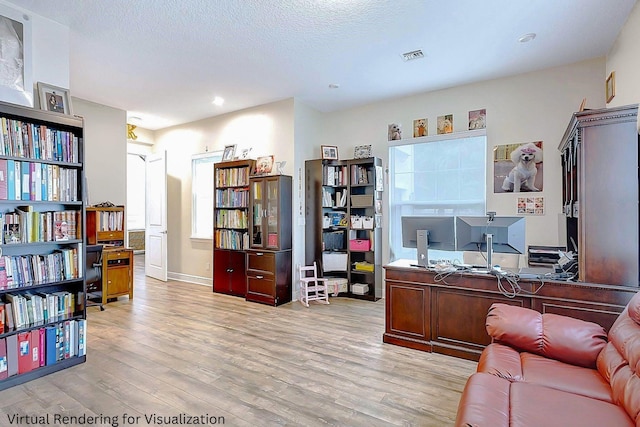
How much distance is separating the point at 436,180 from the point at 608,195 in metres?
2.41

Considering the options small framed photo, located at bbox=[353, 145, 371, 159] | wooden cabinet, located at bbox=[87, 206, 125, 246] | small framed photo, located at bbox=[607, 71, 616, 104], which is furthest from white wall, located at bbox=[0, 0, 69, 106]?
small framed photo, located at bbox=[607, 71, 616, 104]

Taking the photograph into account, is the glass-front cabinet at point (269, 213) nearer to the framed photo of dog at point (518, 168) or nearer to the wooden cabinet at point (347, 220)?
the wooden cabinet at point (347, 220)

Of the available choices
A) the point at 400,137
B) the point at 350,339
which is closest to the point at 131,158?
the point at 400,137

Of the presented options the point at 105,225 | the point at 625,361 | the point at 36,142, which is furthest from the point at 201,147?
the point at 625,361

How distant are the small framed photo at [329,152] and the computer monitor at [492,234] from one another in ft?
8.61

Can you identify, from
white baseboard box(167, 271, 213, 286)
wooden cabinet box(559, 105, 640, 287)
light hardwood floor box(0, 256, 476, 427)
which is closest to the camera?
light hardwood floor box(0, 256, 476, 427)

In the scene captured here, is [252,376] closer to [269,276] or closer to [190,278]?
[269,276]

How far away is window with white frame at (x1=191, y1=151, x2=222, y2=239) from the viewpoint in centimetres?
612

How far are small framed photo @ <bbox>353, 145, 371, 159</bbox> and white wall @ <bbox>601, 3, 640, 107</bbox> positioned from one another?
287cm

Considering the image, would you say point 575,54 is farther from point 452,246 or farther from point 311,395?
point 311,395

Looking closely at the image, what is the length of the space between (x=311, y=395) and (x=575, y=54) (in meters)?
4.30

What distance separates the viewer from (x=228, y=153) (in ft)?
18.5

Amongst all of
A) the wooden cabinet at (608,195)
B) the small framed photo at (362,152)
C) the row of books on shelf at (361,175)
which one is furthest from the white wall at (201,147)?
the wooden cabinet at (608,195)

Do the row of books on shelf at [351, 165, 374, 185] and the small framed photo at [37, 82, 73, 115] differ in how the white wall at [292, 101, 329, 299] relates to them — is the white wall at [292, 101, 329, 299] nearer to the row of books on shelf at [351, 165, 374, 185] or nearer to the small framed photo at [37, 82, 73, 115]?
the row of books on shelf at [351, 165, 374, 185]
